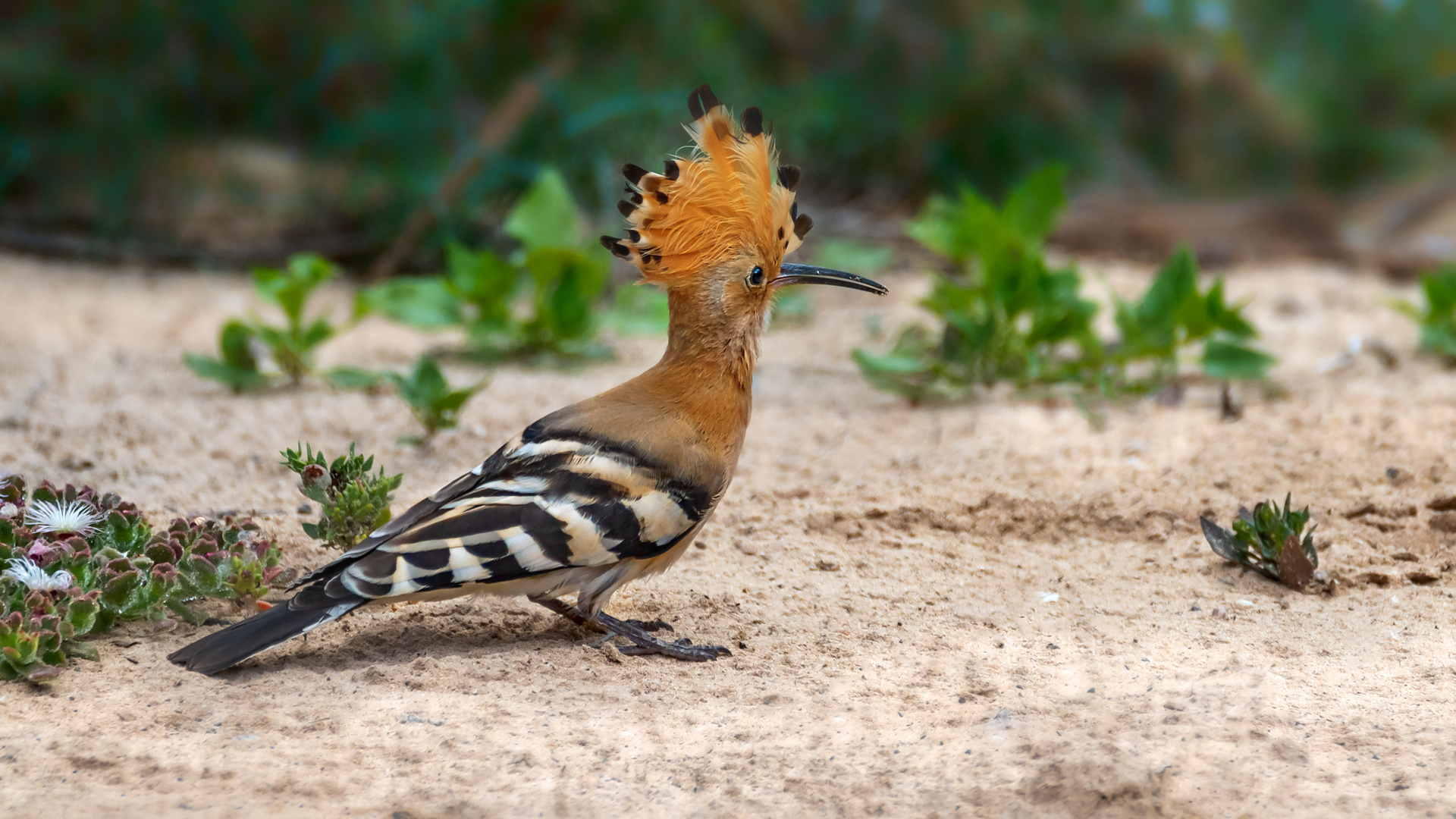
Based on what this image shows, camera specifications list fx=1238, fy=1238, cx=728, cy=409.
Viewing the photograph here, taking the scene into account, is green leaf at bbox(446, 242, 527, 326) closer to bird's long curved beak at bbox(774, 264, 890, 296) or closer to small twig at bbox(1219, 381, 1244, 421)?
bird's long curved beak at bbox(774, 264, 890, 296)

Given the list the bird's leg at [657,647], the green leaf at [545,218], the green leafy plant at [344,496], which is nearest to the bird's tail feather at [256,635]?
the green leafy plant at [344,496]

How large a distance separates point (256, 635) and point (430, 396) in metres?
1.53

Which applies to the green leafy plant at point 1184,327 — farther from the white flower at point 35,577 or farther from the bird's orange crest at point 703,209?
the white flower at point 35,577

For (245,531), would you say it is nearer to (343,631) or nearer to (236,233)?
(343,631)

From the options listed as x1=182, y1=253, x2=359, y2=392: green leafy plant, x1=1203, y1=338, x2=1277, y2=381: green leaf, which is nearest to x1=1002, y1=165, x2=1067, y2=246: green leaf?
x1=1203, y1=338, x2=1277, y2=381: green leaf

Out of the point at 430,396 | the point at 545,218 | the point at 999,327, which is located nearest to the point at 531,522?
the point at 430,396

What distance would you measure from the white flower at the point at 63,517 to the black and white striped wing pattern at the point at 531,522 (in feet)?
2.19

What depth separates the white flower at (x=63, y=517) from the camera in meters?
2.73

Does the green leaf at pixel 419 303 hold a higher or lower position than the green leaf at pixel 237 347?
higher

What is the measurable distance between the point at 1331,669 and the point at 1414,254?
570 centimetres

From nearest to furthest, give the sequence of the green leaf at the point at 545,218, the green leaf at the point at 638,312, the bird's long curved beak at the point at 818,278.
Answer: the bird's long curved beak at the point at 818,278
the green leaf at the point at 545,218
the green leaf at the point at 638,312

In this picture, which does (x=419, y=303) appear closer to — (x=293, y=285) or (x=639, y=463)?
(x=293, y=285)

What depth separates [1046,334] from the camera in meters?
4.50

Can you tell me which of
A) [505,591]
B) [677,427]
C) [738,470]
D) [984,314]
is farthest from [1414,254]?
[505,591]
